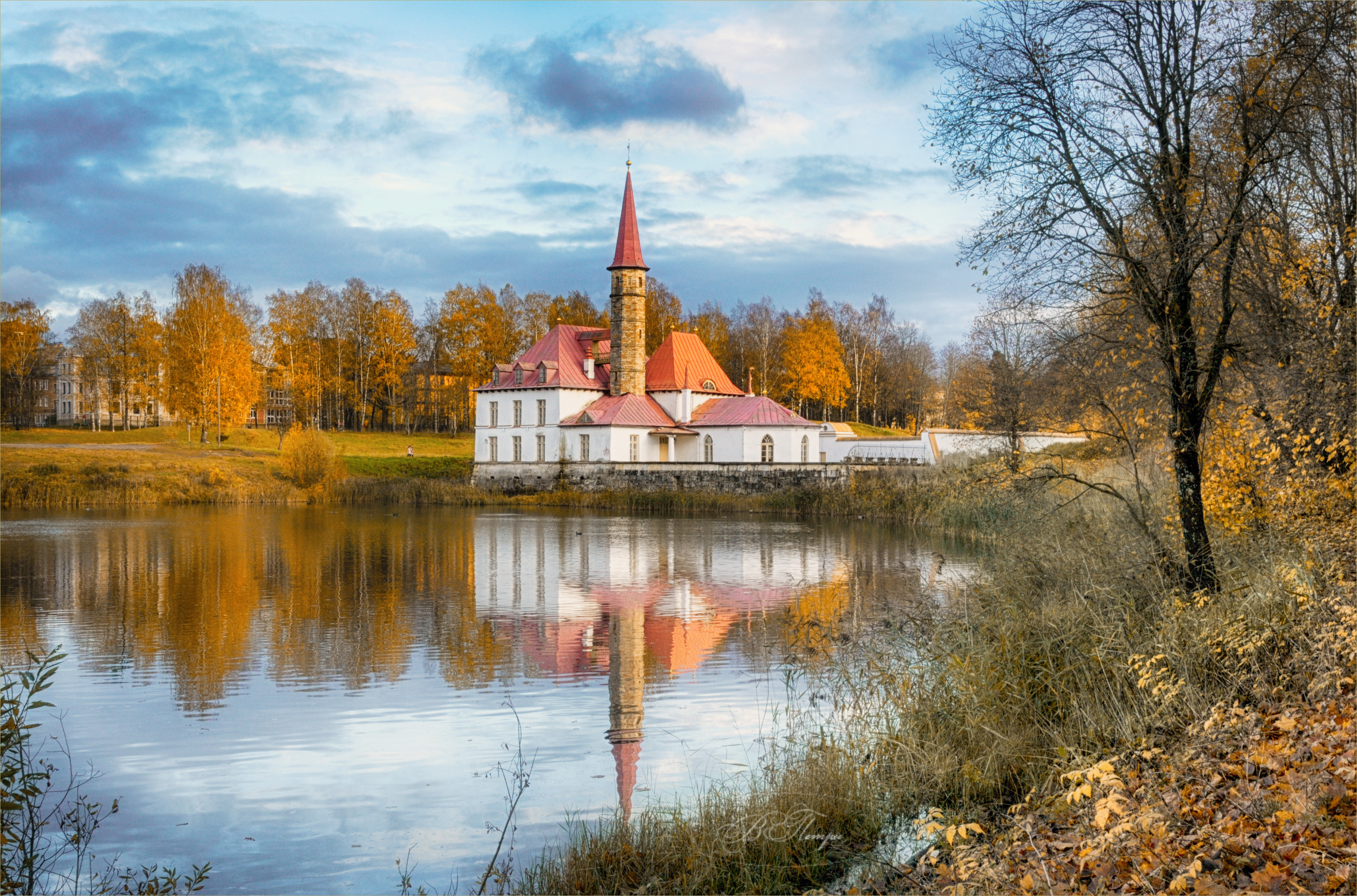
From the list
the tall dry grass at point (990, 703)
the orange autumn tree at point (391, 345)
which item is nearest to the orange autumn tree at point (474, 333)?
the orange autumn tree at point (391, 345)

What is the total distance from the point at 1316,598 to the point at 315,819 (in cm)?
841

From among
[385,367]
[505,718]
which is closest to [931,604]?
[505,718]

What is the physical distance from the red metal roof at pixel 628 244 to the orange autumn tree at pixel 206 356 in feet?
72.7

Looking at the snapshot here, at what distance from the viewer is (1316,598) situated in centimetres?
835

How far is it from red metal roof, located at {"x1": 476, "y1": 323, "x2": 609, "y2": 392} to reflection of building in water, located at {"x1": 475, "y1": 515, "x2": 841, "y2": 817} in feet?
71.9

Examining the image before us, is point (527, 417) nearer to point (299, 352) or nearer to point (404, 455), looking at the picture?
point (404, 455)

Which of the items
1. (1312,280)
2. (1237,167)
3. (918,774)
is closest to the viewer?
(918,774)

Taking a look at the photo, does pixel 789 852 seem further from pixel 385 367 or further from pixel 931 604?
pixel 385 367

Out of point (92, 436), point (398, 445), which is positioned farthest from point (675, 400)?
point (92, 436)

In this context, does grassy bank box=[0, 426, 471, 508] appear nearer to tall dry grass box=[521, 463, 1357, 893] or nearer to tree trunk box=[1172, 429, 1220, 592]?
tall dry grass box=[521, 463, 1357, 893]

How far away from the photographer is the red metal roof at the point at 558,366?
56719 millimetres

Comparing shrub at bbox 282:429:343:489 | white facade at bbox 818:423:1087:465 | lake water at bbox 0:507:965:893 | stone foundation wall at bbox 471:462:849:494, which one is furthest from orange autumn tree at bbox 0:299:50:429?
white facade at bbox 818:423:1087:465

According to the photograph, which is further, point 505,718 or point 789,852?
point 505,718

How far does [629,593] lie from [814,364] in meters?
52.4
